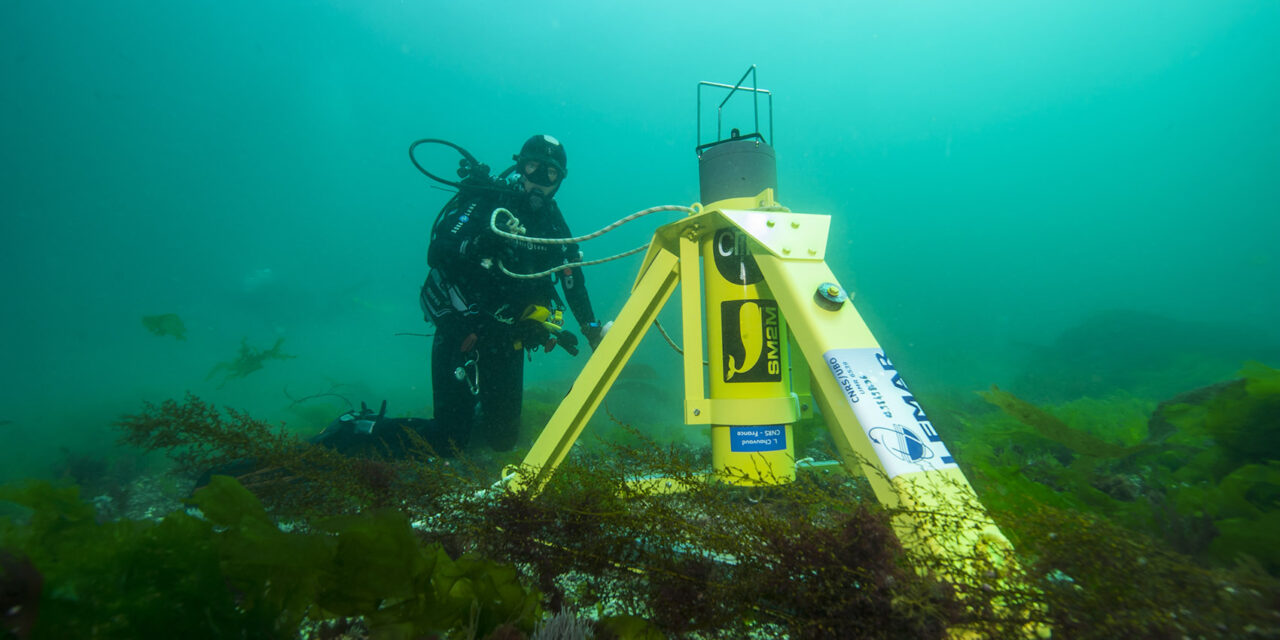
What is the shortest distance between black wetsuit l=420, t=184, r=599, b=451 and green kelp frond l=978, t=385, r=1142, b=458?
3187 mm

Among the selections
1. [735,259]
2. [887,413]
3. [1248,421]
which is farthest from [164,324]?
[1248,421]

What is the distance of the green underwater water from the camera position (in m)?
64.5

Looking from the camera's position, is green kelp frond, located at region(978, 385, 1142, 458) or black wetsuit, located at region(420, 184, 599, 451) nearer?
green kelp frond, located at region(978, 385, 1142, 458)

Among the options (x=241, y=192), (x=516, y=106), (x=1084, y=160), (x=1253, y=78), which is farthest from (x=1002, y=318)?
(x=241, y=192)

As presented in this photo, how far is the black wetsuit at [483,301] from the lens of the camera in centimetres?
468

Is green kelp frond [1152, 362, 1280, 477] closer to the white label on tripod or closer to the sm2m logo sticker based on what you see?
the white label on tripod

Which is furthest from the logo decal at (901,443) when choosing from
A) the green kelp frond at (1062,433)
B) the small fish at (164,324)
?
the small fish at (164,324)

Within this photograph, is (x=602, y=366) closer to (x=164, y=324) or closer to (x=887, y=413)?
(x=887, y=413)

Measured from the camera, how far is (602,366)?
2.64m

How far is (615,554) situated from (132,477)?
26.9 feet

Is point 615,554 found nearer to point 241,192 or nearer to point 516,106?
point 516,106

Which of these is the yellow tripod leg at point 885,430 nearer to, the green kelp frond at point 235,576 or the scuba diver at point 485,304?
the green kelp frond at point 235,576

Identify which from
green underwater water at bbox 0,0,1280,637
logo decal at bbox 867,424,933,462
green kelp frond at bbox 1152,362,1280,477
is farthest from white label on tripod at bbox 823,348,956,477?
green underwater water at bbox 0,0,1280,637

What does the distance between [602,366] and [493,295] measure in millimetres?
2651
